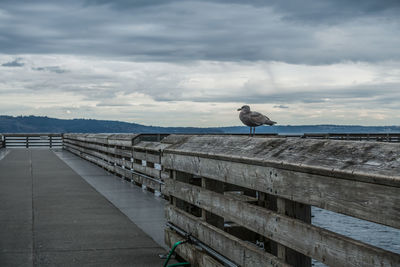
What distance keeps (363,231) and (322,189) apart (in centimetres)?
670

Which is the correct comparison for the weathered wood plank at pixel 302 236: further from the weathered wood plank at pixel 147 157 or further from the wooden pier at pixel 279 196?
the weathered wood plank at pixel 147 157

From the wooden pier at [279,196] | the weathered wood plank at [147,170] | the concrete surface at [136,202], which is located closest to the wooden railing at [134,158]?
the weathered wood plank at [147,170]

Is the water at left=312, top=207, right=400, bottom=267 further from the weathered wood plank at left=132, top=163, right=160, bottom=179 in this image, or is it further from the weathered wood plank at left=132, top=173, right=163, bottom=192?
the weathered wood plank at left=132, top=163, right=160, bottom=179

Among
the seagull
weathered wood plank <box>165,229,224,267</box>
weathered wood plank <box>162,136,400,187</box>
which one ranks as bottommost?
weathered wood plank <box>165,229,224,267</box>

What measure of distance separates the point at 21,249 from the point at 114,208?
3120 mm

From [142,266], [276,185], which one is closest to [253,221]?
[276,185]

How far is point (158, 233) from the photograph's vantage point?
22.6ft

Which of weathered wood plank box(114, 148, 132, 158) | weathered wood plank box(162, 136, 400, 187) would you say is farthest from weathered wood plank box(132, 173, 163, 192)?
weathered wood plank box(162, 136, 400, 187)

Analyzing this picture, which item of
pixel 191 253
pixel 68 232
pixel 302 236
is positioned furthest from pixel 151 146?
pixel 302 236

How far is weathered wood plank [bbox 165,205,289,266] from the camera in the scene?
3637 millimetres

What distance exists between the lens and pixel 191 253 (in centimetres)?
493

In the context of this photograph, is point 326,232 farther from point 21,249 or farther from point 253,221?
point 21,249

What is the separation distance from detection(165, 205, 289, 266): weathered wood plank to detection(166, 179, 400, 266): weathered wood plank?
0.15 metres

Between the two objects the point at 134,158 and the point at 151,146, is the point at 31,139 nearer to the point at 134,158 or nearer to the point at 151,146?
the point at 134,158
